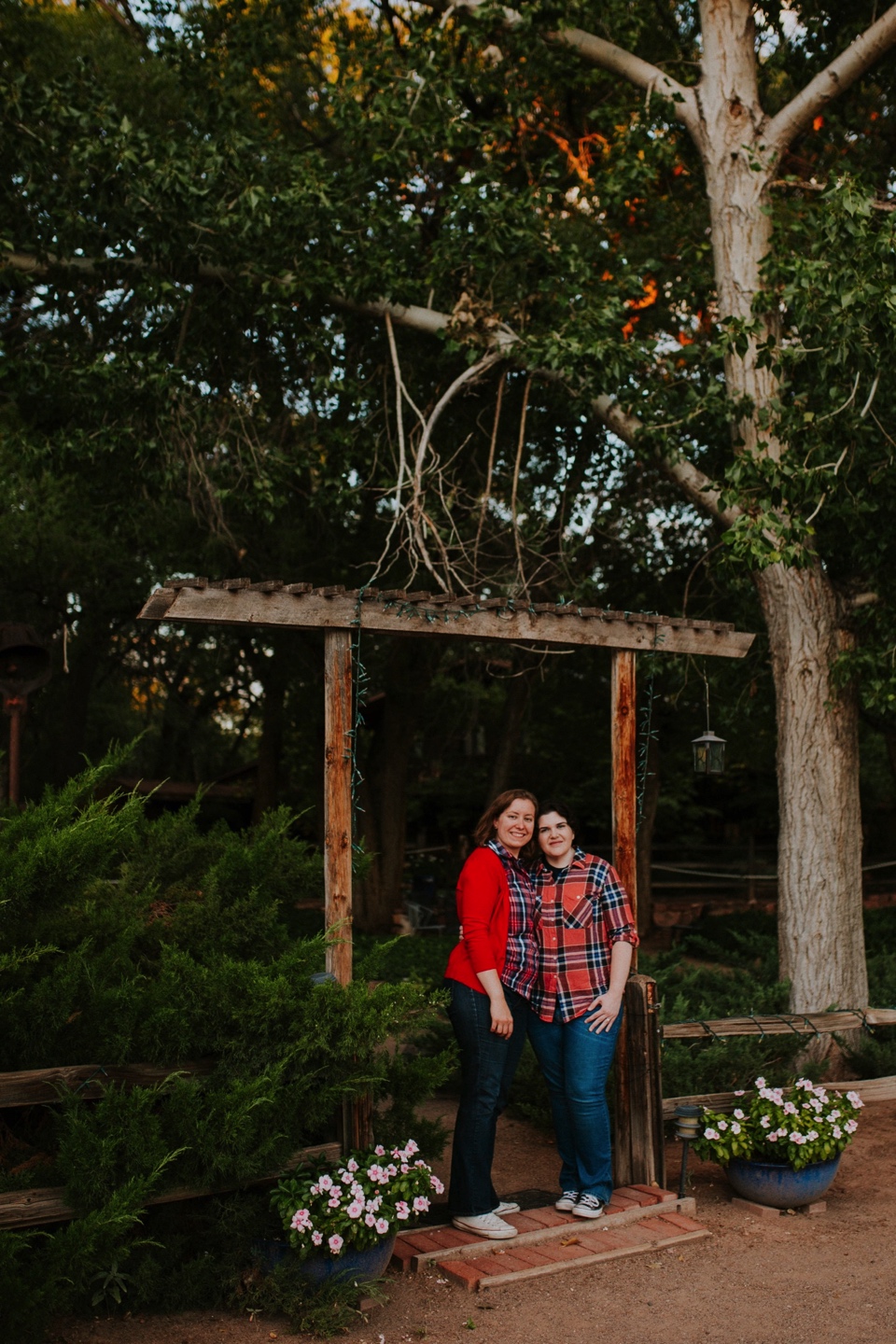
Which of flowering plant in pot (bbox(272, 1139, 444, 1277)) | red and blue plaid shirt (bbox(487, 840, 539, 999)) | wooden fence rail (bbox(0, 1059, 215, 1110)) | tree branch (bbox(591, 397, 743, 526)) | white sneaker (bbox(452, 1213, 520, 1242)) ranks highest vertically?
tree branch (bbox(591, 397, 743, 526))

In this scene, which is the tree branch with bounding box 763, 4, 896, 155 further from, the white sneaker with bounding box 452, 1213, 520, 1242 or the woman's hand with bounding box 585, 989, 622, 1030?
the white sneaker with bounding box 452, 1213, 520, 1242

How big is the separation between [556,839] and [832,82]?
6938 mm

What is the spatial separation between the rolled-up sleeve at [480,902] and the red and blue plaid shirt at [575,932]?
1.14ft

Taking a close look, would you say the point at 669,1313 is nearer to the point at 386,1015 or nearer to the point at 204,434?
the point at 386,1015

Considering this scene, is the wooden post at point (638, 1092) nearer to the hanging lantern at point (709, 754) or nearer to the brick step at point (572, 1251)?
the brick step at point (572, 1251)

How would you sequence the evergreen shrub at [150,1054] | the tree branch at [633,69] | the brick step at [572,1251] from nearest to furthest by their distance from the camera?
the evergreen shrub at [150,1054], the brick step at [572,1251], the tree branch at [633,69]

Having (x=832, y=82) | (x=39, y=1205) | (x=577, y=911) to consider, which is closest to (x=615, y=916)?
(x=577, y=911)

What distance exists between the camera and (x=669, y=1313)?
469 centimetres

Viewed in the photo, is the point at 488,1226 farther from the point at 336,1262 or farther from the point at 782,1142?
Answer: the point at 782,1142

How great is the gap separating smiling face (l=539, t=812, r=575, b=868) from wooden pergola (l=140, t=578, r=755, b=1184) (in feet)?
2.59

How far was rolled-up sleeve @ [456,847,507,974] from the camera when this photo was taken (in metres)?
5.07

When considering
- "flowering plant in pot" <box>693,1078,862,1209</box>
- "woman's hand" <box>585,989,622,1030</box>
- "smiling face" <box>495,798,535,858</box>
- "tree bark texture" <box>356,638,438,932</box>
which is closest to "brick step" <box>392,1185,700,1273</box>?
"flowering plant in pot" <box>693,1078,862,1209</box>

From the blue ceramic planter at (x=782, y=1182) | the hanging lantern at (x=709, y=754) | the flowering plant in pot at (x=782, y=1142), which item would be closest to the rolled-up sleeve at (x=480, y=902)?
the flowering plant in pot at (x=782, y=1142)

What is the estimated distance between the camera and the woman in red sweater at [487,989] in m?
5.11
